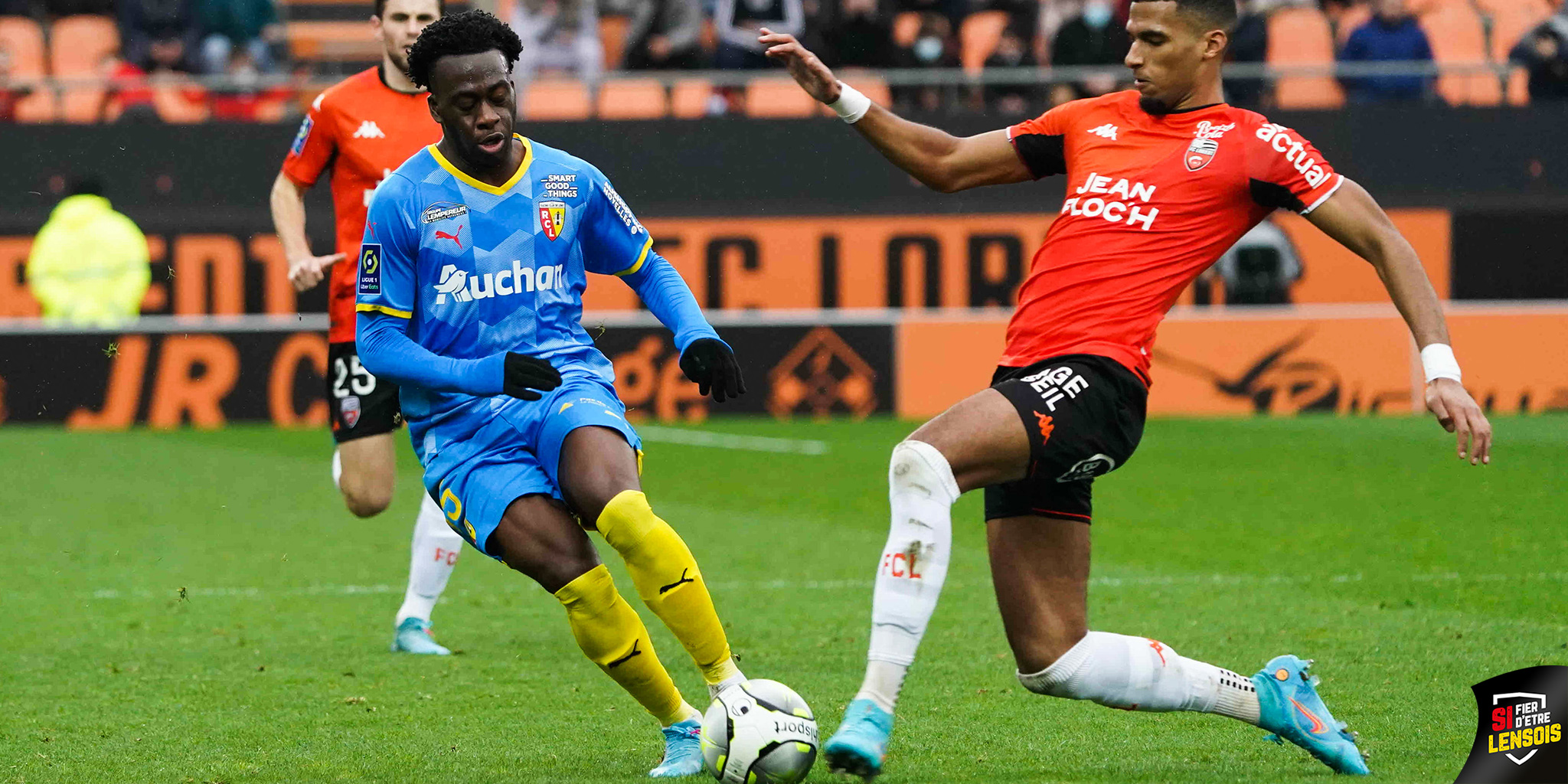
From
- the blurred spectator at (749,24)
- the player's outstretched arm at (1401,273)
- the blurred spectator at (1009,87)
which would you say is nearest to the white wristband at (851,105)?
the player's outstretched arm at (1401,273)

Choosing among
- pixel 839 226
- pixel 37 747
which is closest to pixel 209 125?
pixel 839 226

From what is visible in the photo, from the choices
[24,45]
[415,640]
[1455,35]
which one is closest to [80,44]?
[24,45]

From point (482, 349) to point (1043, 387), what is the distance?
1.46 m

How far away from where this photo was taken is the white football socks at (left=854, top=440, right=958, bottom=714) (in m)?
4.15

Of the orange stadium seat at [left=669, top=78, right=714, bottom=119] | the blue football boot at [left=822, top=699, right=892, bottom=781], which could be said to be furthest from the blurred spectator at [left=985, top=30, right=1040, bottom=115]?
the blue football boot at [left=822, top=699, right=892, bottom=781]

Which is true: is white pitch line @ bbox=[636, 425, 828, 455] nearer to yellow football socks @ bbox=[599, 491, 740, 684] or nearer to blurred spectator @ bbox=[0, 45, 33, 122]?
blurred spectator @ bbox=[0, 45, 33, 122]

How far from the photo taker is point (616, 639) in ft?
15.5

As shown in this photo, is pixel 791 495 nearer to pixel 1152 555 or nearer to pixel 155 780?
pixel 1152 555

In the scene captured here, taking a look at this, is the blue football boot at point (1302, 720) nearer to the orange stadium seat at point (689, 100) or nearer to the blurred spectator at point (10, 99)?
the orange stadium seat at point (689, 100)

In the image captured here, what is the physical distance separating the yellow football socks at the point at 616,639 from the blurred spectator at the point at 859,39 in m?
13.4

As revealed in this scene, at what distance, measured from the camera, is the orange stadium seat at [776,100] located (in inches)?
714

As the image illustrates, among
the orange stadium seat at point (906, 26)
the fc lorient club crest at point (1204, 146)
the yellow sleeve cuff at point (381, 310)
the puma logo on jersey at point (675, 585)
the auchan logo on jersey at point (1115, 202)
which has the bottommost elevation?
the puma logo on jersey at point (675, 585)

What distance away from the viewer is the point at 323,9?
2014 centimetres

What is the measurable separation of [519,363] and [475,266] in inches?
15.9
